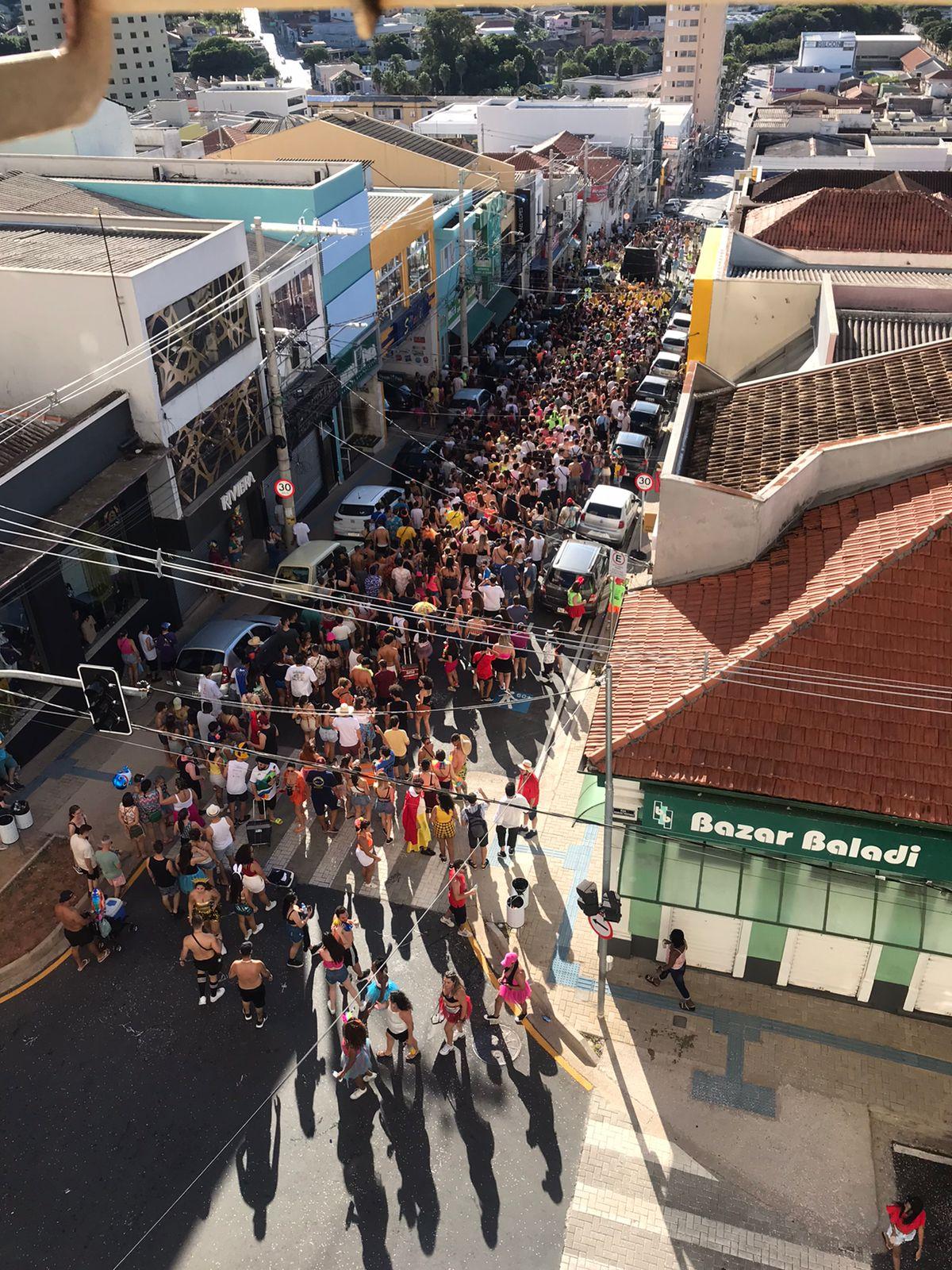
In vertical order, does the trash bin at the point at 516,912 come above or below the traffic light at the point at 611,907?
below

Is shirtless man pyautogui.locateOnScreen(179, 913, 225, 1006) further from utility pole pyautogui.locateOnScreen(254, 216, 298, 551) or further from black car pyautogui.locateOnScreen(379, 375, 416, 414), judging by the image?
black car pyautogui.locateOnScreen(379, 375, 416, 414)

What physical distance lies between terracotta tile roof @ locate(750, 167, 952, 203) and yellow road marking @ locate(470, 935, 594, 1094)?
35633mm

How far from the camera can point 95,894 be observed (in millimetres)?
14352

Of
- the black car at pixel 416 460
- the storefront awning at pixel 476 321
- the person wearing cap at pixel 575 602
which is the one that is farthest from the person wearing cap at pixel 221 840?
the storefront awning at pixel 476 321

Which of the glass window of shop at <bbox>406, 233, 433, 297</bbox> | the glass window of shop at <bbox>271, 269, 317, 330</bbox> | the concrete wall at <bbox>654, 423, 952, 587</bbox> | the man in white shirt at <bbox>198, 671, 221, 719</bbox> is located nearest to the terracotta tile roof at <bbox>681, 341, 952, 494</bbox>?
the concrete wall at <bbox>654, 423, 952, 587</bbox>

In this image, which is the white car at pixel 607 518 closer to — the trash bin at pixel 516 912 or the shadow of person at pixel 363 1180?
the trash bin at pixel 516 912

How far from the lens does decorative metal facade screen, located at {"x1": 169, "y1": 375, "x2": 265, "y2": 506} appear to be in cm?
2150

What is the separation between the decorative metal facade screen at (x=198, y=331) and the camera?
20.4 m

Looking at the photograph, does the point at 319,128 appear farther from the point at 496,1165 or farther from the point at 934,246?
the point at 496,1165

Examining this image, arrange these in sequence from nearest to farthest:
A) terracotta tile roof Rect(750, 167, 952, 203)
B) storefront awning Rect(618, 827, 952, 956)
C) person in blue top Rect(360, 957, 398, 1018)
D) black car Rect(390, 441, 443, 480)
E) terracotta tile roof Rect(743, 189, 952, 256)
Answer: storefront awning Rect(618, 827, 952, 956), person in blue top Rect(360, 957, 398, 1018), black car Rect(390, 441, 443, 480), terracotta tile roof Rect(743, 189, 952, 256), terracotta tile roof Rect(750, 167, 952, 203)

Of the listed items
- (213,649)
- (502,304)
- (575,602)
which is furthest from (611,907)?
(502,304)

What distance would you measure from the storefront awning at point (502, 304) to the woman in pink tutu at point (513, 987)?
3372 centimetres

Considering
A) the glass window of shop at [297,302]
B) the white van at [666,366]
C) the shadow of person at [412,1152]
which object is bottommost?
the white van at [666,366]

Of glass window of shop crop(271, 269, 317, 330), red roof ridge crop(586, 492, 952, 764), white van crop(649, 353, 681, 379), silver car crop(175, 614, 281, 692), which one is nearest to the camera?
red roof ridge crop(586, 492, 952, 764)
